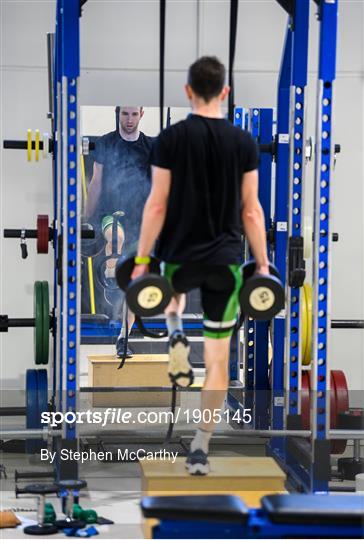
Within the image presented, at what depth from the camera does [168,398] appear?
7.56 m

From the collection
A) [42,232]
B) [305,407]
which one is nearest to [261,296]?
[305,407]

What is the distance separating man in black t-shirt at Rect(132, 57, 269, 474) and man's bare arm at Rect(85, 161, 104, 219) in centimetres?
356

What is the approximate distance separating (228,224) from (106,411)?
3342mm

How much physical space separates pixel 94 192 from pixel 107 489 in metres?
2.53

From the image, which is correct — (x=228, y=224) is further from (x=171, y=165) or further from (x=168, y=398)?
(x=168, y=398)

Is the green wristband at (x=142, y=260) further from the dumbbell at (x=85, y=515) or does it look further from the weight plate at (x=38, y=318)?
the weight plate at (x=38, y=318)

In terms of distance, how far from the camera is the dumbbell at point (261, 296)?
439cm

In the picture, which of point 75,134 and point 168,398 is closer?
point 75,134

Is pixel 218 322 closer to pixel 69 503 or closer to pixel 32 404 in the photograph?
pixel 69 503

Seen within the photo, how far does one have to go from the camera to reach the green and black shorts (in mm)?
4391

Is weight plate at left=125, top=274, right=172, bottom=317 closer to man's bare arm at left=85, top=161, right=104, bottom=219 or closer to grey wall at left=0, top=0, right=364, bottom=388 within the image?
man's bare arm at left=85, top=161, right=104, bottom=219

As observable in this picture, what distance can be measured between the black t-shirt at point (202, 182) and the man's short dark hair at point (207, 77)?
0.36ft

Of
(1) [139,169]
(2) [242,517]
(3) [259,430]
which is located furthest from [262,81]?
(2) [242,517]

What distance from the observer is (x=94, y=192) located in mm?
7984
